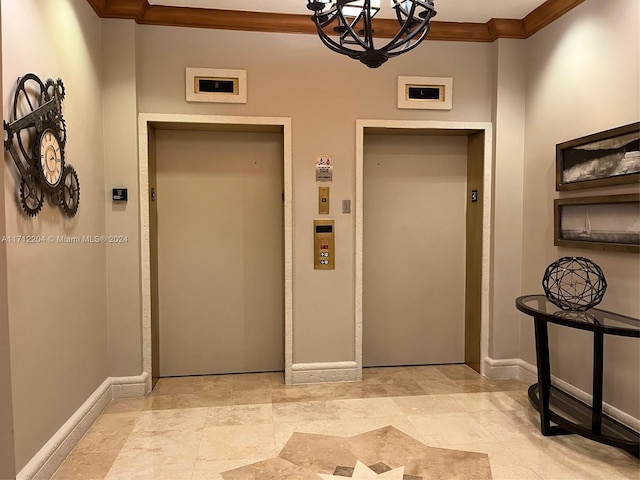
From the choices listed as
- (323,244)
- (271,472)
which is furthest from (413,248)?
(271,472)

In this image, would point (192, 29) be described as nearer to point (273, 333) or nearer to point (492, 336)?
point (273, 333)

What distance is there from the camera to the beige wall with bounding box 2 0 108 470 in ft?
6.58

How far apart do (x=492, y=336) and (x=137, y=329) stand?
2.88 m

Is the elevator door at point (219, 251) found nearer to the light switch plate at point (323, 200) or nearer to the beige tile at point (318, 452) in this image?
the light switch plate at point (323, 200)

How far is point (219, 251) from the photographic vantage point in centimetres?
372

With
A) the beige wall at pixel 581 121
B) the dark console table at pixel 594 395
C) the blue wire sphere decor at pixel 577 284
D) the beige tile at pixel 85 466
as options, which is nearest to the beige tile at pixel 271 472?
the beige tile at pixel 85 466

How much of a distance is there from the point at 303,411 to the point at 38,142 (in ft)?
7.58

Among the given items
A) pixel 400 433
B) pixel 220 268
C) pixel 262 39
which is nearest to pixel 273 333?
pixel 220 268

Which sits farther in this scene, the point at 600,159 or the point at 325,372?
the point at 325,372

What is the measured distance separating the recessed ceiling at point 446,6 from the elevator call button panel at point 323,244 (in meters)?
1.62

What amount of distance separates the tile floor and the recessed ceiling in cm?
293

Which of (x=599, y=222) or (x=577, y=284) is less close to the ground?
(x=599, y=222)

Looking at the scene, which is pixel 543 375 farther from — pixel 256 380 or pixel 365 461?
pixel 256 380

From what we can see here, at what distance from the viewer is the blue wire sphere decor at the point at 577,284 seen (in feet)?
8.54
